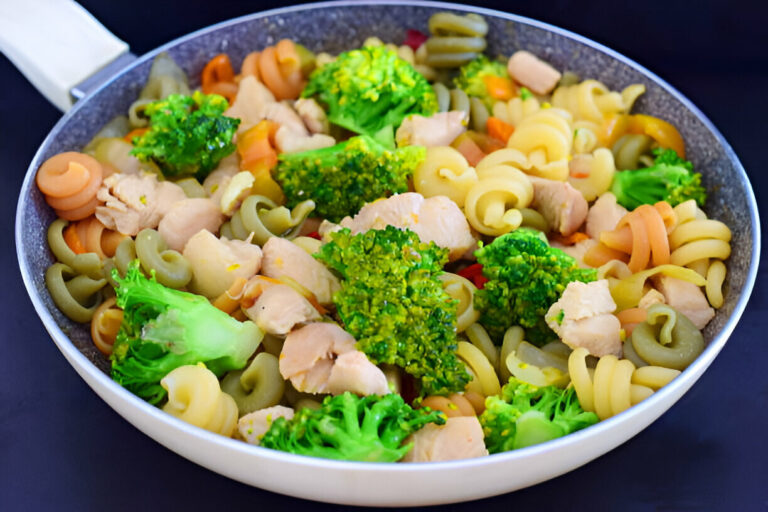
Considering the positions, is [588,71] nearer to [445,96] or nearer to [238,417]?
[445,96]

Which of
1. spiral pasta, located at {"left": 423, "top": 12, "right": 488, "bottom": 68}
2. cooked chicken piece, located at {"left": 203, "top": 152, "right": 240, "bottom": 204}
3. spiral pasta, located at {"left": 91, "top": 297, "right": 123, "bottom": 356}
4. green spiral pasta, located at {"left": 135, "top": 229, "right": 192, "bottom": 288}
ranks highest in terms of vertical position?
spiral pasta, located at {"left": 423, "top": 12, "right": 488, "bottom": 68}

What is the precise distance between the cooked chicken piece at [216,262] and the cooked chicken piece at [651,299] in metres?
0.83

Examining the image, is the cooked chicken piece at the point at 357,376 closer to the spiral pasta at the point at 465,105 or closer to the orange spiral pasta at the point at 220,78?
the spiral pasta at the point at 465,105

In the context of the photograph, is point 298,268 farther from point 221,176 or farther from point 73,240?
point 73,240

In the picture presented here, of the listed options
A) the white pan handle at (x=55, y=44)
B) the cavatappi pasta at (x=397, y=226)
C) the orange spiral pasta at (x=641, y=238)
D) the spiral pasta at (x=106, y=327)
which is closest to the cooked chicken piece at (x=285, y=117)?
the cavatappi pasta at (x=397, y=226)

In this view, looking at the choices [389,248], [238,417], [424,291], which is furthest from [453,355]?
[238,417]

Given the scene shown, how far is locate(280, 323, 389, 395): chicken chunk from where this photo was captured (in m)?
1.57

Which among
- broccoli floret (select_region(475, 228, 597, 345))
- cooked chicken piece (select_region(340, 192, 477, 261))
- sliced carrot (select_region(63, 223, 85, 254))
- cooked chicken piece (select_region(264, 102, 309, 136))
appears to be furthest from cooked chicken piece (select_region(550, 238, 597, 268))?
sliced carrot (select_region(63, 223, 85, 254))

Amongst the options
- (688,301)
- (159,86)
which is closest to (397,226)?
(688,301)

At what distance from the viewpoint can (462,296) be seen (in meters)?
1.83

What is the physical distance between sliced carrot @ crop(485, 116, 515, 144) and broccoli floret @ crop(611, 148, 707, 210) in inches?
12.2

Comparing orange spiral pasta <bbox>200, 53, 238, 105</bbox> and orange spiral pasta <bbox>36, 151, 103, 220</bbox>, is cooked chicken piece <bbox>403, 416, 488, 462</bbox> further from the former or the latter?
orange spiral pasta <bbox>200, 53, 238, 105</bbox>

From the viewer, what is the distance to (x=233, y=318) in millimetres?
1729

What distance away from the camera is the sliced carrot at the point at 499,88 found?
2.41m
